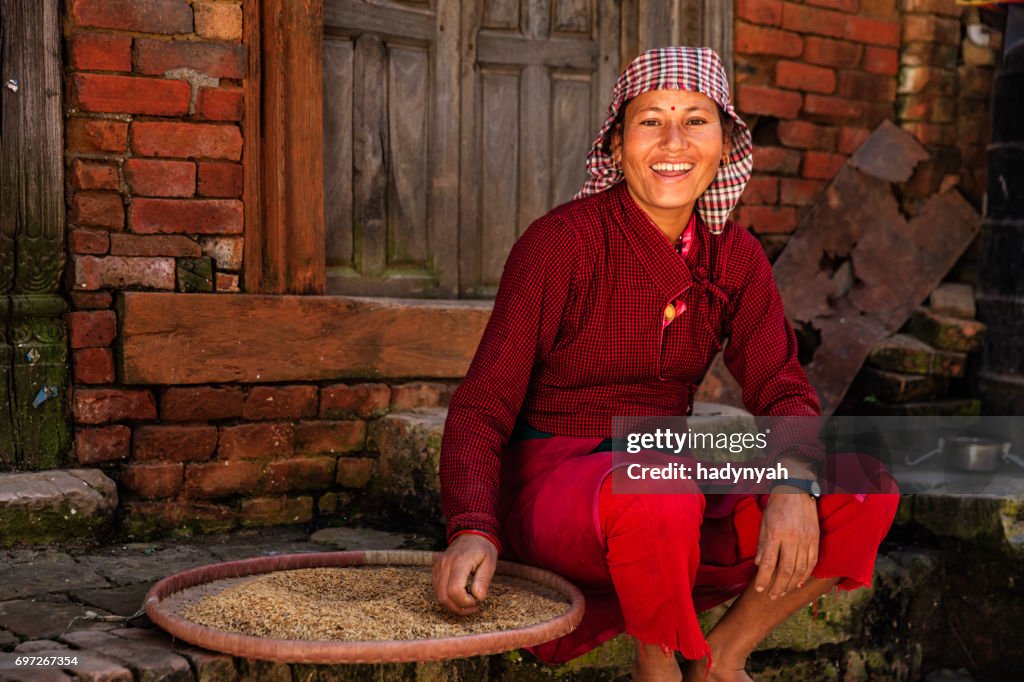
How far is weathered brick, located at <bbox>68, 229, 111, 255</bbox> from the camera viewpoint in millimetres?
3168

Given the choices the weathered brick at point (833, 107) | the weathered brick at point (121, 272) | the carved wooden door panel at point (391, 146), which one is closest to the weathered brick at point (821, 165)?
the weathered brick at point (833, 107)

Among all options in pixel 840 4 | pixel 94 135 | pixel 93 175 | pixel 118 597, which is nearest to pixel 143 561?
pixel 118 597

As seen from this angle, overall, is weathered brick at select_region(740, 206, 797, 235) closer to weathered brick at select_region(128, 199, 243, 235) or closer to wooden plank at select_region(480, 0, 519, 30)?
wooden plank at select_region(480, 0, 519, 30)

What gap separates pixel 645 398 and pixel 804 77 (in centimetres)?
252

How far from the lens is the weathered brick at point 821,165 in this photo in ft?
15.1

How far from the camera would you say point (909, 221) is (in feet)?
15.6

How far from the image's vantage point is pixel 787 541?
217 centimetres

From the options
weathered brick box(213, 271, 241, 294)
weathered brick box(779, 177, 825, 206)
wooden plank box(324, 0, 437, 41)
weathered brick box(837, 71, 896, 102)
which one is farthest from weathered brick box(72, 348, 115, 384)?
weathered brick box(837, 71, 896, 102)

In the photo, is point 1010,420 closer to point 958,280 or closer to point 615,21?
point 958,280

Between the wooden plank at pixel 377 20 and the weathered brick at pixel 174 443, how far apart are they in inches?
54.0

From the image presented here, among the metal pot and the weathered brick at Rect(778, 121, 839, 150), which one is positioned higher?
the weathered brick at Rect(778, 121, 839, 150)

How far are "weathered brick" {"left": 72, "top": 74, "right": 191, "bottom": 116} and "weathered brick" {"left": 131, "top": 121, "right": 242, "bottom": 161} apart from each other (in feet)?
0.14

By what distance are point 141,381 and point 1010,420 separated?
325 centimetres

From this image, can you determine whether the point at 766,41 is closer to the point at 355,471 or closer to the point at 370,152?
the point at 370,152
